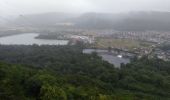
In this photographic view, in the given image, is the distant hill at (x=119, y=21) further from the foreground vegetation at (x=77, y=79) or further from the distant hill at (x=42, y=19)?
the foreground vegetation at (x=77, y=79)

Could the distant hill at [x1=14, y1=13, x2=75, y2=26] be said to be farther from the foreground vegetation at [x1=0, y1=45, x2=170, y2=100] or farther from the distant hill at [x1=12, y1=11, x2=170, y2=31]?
the foreground vegetation at [x1=0, y1=45, x2=170, y2=100]

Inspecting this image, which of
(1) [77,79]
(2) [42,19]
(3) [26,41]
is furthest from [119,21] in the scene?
(1) [77,79]

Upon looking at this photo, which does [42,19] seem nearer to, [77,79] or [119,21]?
[119,21]

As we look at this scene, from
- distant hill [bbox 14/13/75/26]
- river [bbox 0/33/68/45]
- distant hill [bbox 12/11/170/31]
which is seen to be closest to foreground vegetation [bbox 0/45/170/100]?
river [bbox 0/33/68/45]

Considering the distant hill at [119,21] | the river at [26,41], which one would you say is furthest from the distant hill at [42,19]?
the river at [26,41]

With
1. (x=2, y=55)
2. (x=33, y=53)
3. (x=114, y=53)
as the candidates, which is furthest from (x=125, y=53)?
(x=2, y=55)

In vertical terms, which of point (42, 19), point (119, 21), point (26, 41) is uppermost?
point (42, 19)

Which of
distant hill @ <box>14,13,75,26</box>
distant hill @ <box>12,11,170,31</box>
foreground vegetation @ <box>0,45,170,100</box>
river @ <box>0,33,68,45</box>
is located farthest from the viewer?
distant hill @ <box>14,13,75,26</box>

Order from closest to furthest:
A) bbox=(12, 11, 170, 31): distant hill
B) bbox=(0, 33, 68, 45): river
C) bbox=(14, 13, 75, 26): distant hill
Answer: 1. bbox=(0, 33, 68, 45): river
2. bbox=(12, 11, 170, 31): distant hill
3. bbox=(14, 13, 75, 26): distant hill

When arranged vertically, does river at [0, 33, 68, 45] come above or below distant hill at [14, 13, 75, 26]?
below
